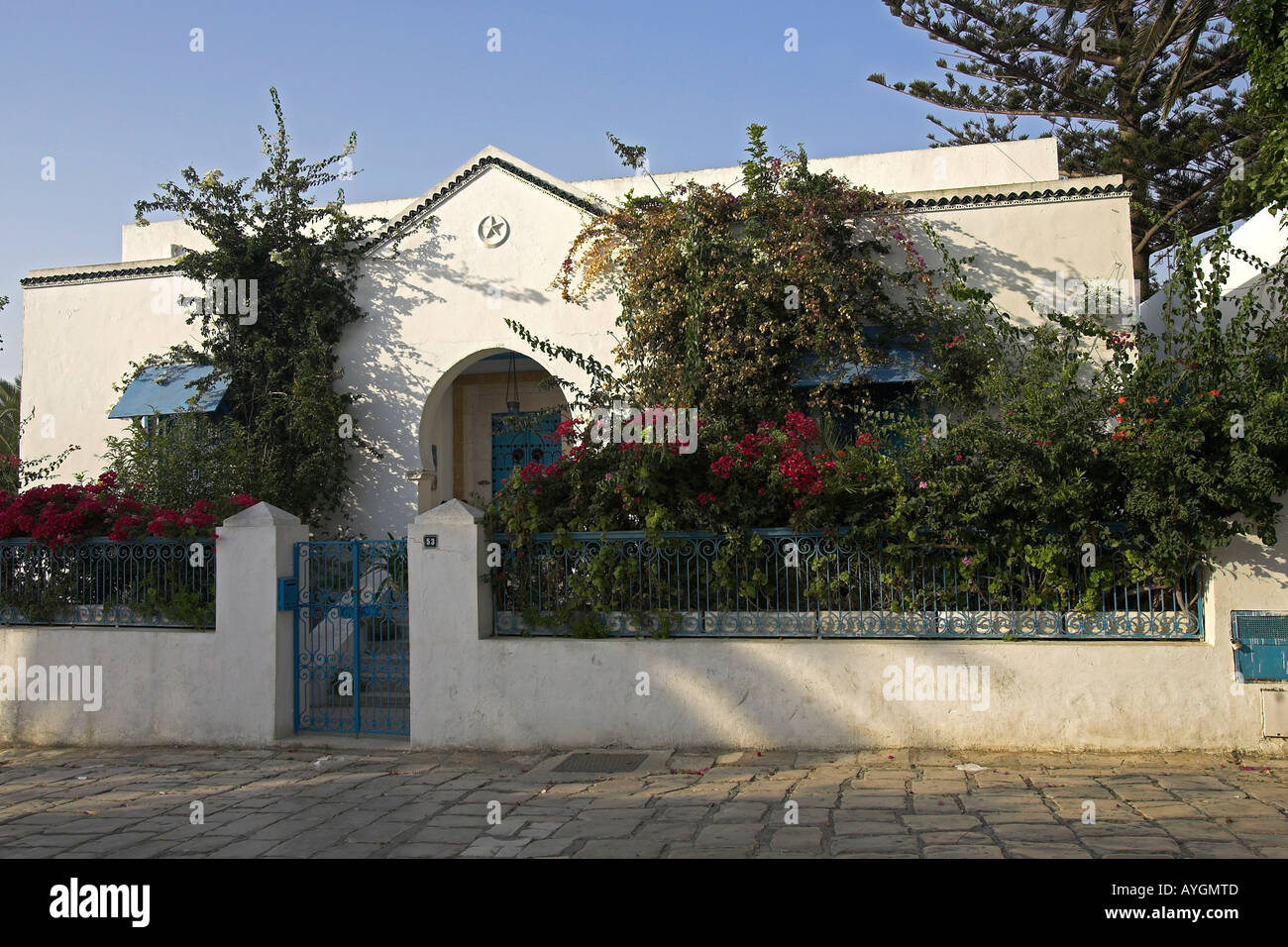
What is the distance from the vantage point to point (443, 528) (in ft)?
26.5

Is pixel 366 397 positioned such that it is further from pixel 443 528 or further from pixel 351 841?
pixel 351 841

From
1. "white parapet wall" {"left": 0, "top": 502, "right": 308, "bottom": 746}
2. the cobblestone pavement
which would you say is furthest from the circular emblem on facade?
the cobblestone pavement

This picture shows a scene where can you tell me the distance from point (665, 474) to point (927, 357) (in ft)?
14.4

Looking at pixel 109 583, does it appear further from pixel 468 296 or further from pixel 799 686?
pixel 799 686

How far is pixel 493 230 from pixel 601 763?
7.51 m

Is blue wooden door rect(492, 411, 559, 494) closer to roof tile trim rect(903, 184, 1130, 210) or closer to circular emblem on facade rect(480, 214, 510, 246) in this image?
circular emblem on facade rect(480, 214, 510, 246)

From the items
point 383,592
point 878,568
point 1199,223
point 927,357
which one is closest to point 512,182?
point 927,357

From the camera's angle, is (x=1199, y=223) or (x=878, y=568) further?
(x=1199, y=223)

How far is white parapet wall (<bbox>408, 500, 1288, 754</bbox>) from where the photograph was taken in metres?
7.05

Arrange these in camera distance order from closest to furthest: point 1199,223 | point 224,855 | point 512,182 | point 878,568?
1. point 224,855
2. point 878,568
3. point 512,182
4. point 1199,223

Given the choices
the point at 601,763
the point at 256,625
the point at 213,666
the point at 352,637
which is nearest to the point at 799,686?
the point at 601,763

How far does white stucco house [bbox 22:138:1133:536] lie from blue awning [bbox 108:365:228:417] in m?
0.56

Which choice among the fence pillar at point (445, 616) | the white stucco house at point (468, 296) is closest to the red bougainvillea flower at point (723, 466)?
the fence pillar at point (445, 616)

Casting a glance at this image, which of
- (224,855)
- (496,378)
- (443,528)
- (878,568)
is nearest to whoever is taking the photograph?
(224,855)
